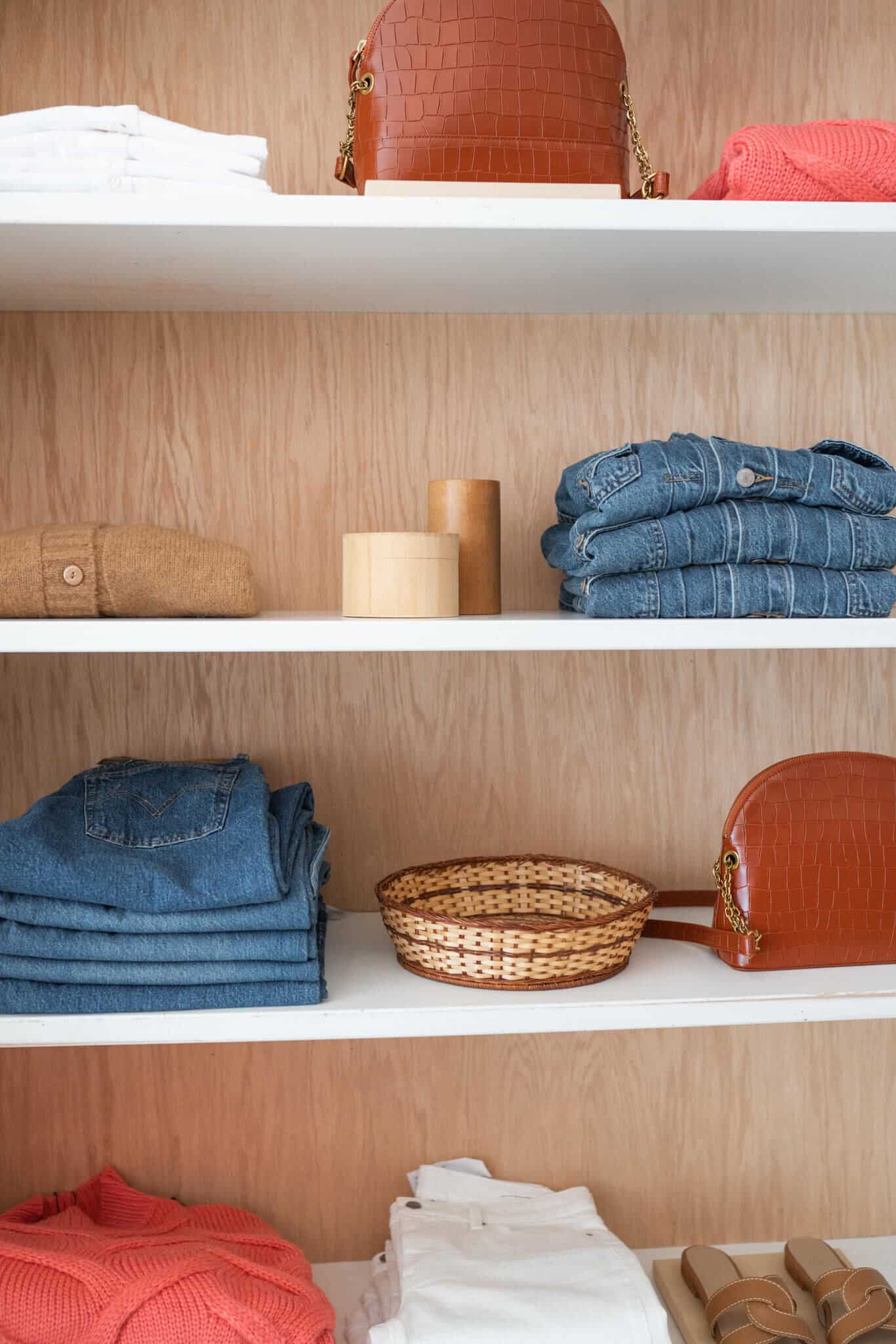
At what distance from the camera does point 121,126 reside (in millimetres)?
1004

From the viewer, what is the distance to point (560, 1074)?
1381 millimetres

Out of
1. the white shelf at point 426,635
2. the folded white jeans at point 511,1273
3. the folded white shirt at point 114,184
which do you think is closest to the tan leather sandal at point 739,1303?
the folded white jeans at point 511,1273

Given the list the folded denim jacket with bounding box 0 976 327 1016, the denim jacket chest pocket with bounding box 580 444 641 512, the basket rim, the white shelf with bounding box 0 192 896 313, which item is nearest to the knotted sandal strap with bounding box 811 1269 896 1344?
the basket rim

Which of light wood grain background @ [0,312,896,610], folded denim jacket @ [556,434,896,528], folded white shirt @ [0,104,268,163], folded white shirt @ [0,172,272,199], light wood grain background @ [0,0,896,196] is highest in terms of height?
light wood grain background @ [0,0,896,196]

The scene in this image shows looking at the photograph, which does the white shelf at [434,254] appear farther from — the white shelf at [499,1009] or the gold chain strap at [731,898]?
the white shelf at [499,1009]

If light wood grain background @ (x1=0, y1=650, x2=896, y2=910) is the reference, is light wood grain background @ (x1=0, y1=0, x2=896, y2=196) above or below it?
above

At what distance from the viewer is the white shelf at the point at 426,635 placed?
976 millimetres

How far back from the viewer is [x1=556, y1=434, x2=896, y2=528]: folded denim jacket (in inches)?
41.4

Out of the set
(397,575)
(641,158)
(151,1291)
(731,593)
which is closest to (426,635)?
(397,575)

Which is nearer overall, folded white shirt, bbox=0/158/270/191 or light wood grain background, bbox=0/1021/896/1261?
folded white shirt, bbox=0/158/270/191

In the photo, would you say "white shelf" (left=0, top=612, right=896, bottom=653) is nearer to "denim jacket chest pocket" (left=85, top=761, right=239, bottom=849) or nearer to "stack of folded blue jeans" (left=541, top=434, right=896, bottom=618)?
"stack of folded blue jeans" (left=541, top=434, right=896, bottom=618)

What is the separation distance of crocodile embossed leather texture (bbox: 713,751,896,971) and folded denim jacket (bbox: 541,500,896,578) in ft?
0.71

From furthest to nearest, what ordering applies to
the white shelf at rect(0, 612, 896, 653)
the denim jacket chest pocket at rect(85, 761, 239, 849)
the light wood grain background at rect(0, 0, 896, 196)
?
the light wood grain background at rect(0, 0, 896, 196) → the denim jacket chest pocket at rect(85, 761, 239, 849) → the white shelf at rect(0, 612, 896, 653)

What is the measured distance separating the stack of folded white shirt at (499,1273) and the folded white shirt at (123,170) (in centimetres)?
106
